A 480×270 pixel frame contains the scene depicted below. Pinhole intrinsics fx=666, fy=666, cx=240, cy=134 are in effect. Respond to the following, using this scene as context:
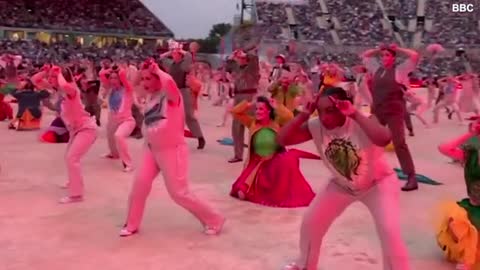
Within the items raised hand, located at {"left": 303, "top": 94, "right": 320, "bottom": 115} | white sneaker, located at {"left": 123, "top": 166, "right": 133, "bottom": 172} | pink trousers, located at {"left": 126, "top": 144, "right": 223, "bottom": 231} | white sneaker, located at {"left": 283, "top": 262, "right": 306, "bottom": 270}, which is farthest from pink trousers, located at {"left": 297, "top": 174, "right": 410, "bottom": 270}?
white sneaker, located at {"left": 123, "top": 166, "right": 133, "bottom": 172}

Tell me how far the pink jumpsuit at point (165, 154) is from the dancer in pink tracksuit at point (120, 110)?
3.40m

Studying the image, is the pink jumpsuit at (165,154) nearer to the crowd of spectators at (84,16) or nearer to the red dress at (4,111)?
the red dress at (4,111)

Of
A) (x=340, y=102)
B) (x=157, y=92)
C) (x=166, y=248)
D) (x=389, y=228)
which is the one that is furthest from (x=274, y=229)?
(x=340, y=102)

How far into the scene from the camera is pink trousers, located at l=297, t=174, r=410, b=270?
434 centimetres

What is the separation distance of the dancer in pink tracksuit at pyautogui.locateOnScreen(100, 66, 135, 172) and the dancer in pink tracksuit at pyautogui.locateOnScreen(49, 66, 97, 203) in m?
1.73

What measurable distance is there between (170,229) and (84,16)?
4974 cm

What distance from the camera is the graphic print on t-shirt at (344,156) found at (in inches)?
169

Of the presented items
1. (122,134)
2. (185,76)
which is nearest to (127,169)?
(122,134)

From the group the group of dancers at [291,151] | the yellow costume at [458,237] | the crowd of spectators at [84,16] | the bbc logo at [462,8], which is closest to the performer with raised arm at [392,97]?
the group of dancers at [291,151]

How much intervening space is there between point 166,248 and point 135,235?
50 cm

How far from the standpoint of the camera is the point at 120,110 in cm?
963

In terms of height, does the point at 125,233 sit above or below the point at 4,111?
above

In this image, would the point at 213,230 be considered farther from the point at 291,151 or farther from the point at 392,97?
the point at 392,97

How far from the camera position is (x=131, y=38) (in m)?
53.6
